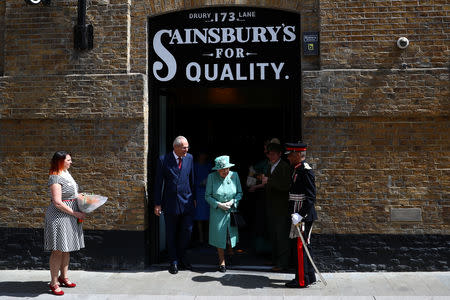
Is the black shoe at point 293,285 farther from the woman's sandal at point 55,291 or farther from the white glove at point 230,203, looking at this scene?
the woman's sandal at point 55,291

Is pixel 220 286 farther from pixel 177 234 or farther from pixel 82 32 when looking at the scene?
pixel 82 32

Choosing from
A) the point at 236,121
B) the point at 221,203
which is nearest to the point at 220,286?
the point at 221,203

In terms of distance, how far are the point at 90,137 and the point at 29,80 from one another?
1.35 meters

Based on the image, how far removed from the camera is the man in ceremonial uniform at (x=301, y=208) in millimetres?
5629

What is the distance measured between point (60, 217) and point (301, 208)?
10.2 ft

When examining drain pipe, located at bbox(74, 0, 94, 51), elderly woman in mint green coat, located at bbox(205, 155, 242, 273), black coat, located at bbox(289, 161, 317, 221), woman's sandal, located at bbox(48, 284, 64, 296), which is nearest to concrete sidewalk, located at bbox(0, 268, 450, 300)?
woman's sandal, located at bbox(48, 284, 64, 296)

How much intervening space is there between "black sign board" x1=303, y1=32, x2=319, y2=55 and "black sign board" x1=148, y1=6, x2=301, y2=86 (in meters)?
0.23

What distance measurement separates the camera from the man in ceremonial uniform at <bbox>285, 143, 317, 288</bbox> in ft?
18.5

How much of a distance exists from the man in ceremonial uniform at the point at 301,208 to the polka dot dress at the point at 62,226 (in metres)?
2.84

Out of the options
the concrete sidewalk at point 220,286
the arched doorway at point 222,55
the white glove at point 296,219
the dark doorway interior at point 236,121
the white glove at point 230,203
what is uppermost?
the arched doorway at point 222,55

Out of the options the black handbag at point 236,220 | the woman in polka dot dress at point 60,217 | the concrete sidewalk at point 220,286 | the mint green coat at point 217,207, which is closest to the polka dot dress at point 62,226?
the woman in polka dot dress at point 60,217

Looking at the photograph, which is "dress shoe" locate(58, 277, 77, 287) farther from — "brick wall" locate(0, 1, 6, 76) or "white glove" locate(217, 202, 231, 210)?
"brick wall" locate(0, 1, 6, 76)

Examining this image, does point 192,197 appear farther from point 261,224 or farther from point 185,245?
point 261,224

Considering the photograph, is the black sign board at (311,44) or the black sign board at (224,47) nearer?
the black sign board at (311,44)
